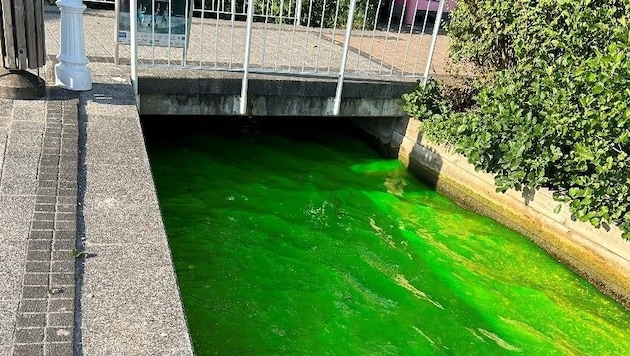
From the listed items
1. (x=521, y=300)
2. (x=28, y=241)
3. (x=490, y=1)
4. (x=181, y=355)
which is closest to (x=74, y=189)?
(x=28, y=241)

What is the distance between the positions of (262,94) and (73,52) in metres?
2.08

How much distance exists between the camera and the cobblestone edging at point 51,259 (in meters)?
2.33

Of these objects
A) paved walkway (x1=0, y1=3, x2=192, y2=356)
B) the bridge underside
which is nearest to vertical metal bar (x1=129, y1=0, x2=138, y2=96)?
the bridge underside

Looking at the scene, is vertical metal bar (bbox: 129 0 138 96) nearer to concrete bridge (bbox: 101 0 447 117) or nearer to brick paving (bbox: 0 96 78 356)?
concrete bridge (bbox: 101 0 447 117)

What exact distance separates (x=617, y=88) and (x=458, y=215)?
86.6 inches

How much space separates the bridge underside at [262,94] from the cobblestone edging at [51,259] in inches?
71.7

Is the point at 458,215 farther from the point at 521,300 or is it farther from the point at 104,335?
the point at 104,335

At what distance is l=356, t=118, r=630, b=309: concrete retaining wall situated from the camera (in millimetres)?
5129

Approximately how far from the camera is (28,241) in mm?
2965

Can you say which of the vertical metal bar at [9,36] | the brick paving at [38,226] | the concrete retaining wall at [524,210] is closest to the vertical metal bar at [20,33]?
the vertical metal bar at [9,36]

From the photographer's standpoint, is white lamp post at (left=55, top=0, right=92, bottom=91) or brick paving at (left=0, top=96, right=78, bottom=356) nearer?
brick paving at (left=0, top=96, right=78, bottom=356)

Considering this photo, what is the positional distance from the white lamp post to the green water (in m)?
1.40

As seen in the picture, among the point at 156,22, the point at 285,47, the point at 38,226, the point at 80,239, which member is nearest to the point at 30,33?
the point at 156,22

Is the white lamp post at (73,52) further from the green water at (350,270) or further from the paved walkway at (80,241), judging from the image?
the green water at (350,270)
